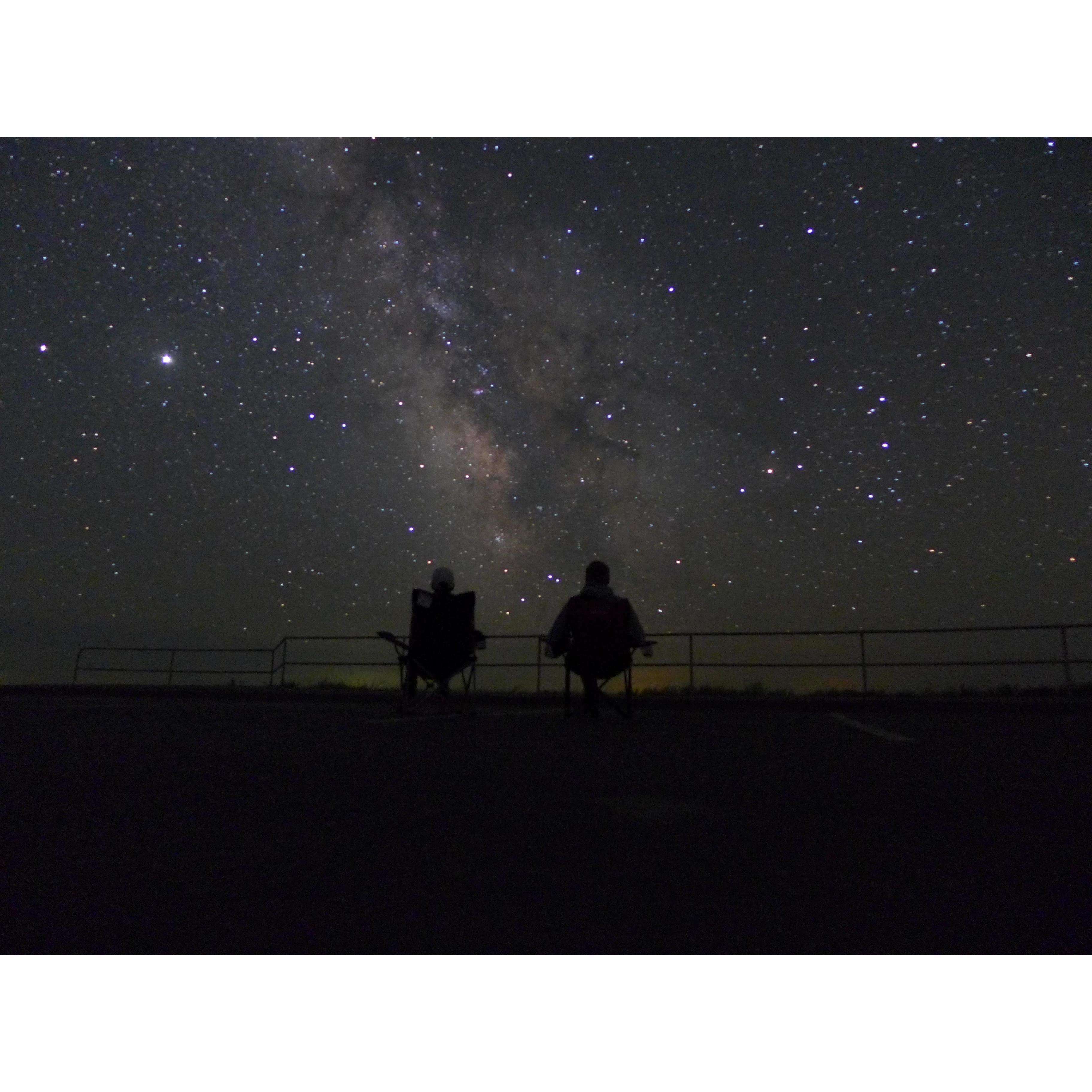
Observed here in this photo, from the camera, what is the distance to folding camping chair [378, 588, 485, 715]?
23.1 feet

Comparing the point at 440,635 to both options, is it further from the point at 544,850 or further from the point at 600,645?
the point at 544,850

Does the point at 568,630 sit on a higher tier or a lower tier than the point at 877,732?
higher

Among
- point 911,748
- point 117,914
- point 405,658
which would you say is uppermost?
point 405,658

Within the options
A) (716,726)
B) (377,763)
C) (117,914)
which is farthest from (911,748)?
(117,914)

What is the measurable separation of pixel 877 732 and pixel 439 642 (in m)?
3.76

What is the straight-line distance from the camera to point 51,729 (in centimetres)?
546

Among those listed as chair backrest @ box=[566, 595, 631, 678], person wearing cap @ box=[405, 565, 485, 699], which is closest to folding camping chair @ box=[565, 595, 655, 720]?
chair backrest @ box=[566, 595, 631, 678]

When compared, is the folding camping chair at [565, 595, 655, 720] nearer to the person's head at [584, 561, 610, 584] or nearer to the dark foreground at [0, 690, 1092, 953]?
the person's head at [584, 561, 610, 584]

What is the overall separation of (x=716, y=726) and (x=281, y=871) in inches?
186

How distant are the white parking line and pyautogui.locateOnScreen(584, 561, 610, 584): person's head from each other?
7.50 ft

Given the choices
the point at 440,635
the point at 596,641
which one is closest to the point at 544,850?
the point at 596,641

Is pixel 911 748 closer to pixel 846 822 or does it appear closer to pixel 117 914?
pixel 846 822

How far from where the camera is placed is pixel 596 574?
660cm

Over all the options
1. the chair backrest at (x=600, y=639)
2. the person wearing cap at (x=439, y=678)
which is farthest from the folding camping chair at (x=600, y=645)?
the person wearing cap at (x=439, y=678)
